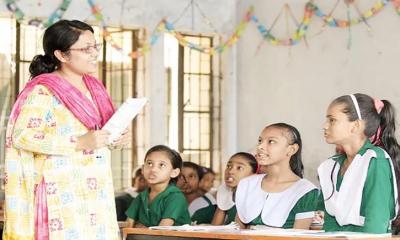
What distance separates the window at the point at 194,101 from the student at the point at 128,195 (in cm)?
61

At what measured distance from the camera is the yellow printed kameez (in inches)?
152

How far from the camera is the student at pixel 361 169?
13.0ft

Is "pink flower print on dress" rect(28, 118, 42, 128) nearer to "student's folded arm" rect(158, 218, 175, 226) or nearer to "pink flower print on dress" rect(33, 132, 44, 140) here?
"pink flower print on dress" rect(33, 132, 44, 140)

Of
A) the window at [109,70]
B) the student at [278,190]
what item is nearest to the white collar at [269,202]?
the student at [278,190]

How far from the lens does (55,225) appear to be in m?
3.89

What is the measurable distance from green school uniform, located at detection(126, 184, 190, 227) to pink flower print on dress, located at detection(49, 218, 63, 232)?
180 centimetres

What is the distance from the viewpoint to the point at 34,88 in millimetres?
3893

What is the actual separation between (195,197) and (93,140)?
3.18m

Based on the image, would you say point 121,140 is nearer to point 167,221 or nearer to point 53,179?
point 53,179

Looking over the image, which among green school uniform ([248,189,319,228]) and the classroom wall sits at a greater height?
the classroom wall

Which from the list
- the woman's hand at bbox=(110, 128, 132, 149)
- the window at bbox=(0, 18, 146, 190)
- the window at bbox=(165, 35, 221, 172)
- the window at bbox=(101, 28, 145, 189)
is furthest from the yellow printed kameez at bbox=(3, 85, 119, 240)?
the window at bbox=(165, 35, 221, 172)

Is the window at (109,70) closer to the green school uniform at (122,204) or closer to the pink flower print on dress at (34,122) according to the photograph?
the green school uniform at (122,204)

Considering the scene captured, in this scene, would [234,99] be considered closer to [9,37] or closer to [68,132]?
[9,37]

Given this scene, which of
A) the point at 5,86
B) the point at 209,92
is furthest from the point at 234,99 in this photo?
the point at 5,86
